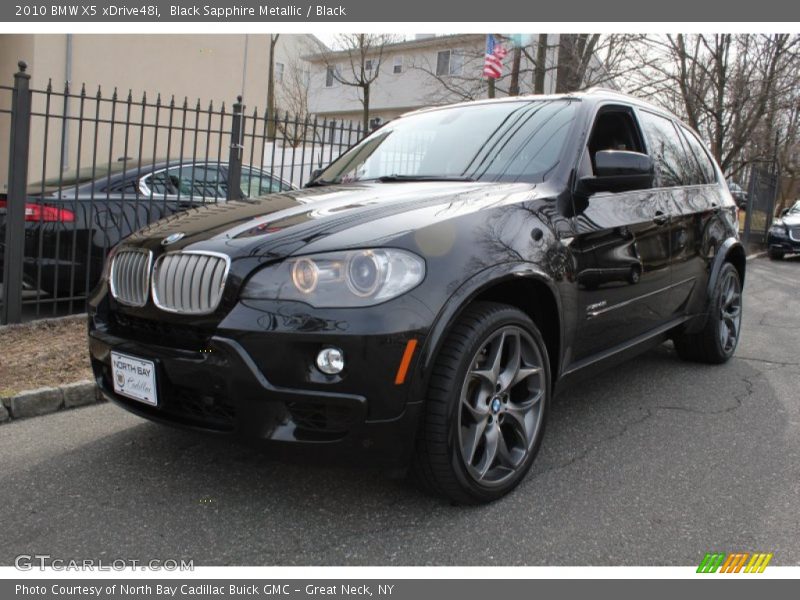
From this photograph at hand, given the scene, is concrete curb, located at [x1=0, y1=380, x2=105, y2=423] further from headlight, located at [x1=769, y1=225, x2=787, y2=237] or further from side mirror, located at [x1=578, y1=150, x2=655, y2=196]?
headlight, located at [x1=769, y1=225, x2=787, y2=237]

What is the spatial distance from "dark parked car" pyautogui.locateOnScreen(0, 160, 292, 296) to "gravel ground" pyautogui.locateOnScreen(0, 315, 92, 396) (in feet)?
1.32

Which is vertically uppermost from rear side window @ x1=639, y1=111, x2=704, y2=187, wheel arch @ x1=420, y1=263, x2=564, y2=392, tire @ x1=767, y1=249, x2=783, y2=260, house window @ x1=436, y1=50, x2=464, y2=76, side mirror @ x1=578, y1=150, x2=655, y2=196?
house window @ x1=436, y1=50, x2=464, y2=76

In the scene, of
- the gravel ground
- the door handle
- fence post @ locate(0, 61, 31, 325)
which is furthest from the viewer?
fence post @ locate(0, 61, 31, 325)

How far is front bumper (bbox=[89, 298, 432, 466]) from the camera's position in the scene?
88.7 inches

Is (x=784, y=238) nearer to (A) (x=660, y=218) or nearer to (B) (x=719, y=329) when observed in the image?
(B) (x=719, y=329)

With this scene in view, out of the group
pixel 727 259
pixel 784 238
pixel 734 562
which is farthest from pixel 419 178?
pixel 784 238

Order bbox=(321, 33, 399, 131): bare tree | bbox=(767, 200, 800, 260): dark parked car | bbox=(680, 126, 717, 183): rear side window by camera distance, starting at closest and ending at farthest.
Answer: bbox=(680, 126, 717, 183): rear side window
bbox=(767, 200, 800, 260): dark parked car
bbox=(321, 33, 399, 131): bare tree

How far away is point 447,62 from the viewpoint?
29906 millimetres

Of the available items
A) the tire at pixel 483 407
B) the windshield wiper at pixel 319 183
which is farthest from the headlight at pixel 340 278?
the windshield wiper at pixel 319 183

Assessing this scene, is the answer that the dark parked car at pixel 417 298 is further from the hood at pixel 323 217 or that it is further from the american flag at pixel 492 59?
the american flag at pixel 492 59

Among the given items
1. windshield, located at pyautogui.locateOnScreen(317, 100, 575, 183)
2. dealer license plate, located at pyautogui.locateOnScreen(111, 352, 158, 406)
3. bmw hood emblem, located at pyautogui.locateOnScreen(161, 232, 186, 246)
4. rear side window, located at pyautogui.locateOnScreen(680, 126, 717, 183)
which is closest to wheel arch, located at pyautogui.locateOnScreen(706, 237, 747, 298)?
rear side window, located at pyautogui.locateOnScreen(680, 126, 717, 183)

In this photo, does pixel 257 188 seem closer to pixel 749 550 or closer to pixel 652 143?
pixel 652 143

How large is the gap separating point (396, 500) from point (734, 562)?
124 cm

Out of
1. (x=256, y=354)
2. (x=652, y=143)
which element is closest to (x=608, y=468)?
(x=256, y=354)
